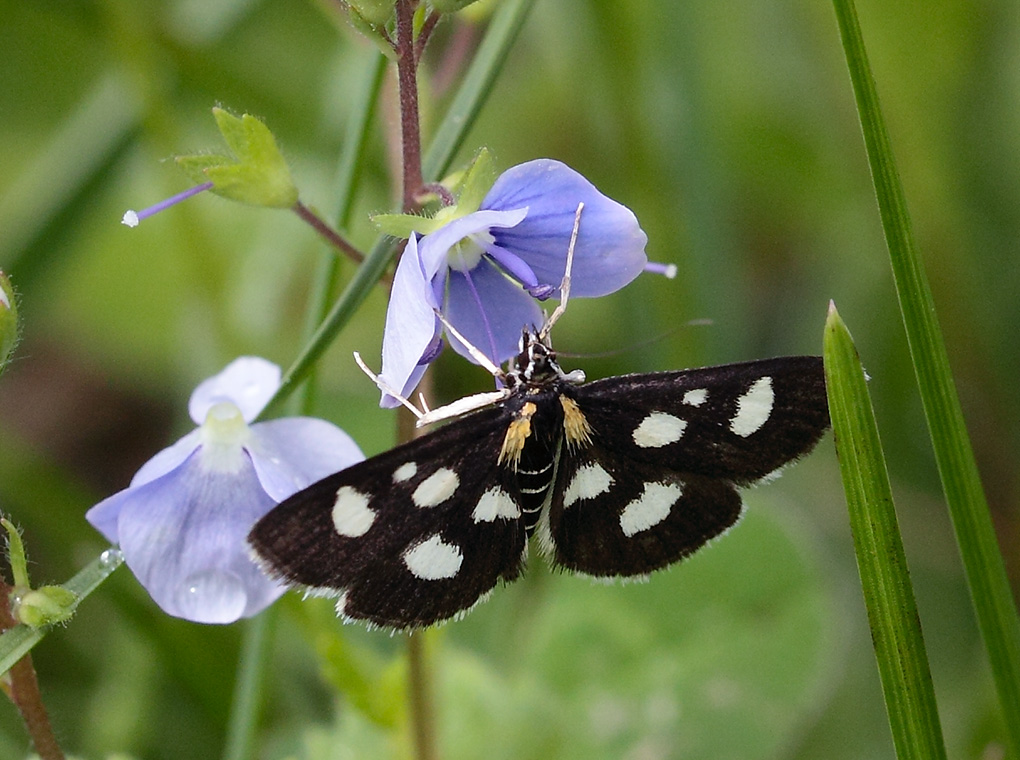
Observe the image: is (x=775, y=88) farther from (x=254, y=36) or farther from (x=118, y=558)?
(x=118, y=558)

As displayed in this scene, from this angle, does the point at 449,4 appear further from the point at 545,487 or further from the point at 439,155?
the point at 545,487

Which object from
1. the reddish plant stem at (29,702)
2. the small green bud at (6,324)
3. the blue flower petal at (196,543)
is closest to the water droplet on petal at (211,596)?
the blue flower petal at (196,543)

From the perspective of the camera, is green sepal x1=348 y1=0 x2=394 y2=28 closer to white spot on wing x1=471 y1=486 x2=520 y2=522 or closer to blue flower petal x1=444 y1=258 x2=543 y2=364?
blue flower petal x1=444 y1=258 x2=543 y2=364

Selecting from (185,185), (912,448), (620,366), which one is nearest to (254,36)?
(185,185)

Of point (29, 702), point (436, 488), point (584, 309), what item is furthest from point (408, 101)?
point (584, 309)

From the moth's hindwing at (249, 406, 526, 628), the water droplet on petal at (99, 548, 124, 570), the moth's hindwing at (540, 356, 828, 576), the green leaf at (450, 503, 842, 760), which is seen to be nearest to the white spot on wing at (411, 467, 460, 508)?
the moth's hindwing at (249, 406, 526, 628)
